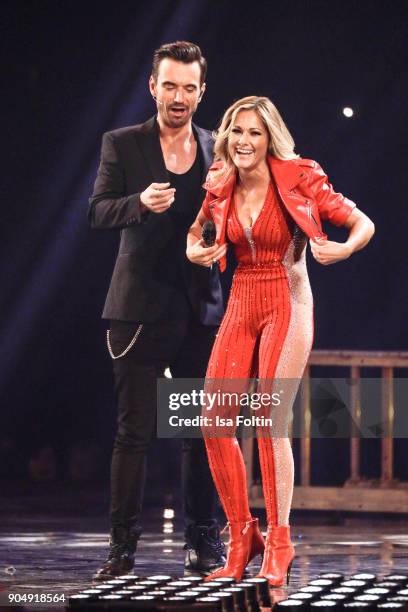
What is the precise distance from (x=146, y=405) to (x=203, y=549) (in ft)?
1.60

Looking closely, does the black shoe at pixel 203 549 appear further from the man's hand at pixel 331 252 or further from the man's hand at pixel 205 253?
the man's hand at pixel 331 252

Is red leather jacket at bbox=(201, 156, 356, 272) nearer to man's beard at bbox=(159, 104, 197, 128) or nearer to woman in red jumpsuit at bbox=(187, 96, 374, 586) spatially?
woman in red jumpsuit at bbox=(187, 96, 374, 586)

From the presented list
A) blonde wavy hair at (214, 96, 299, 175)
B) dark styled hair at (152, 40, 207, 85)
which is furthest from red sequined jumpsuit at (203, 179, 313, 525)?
dark styled hair at (152, 40, 207, 85)

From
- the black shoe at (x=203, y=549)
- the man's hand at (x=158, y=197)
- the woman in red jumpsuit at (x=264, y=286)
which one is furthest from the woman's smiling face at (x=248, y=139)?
the black shoe at (x=203, y=549)

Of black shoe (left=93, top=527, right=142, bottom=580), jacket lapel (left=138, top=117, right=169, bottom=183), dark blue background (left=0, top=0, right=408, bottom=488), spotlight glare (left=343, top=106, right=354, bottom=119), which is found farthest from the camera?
spotlight glare (left=343, top=106, right=354, bottom=119)

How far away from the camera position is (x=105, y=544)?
5.04 m

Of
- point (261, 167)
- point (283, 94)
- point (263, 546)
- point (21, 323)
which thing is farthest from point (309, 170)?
point (21, 323)

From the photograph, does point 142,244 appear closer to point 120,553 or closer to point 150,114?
point 120,553

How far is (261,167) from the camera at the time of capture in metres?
3.97

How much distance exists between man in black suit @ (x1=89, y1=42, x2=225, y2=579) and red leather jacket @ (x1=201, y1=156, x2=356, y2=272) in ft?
1.19

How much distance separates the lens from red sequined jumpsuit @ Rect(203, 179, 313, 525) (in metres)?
3.84

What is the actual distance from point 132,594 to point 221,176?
1362 millimetres

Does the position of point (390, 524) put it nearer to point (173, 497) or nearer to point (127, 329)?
point (173, 497)

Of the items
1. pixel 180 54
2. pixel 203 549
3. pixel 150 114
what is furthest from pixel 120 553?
pixel 150 114
